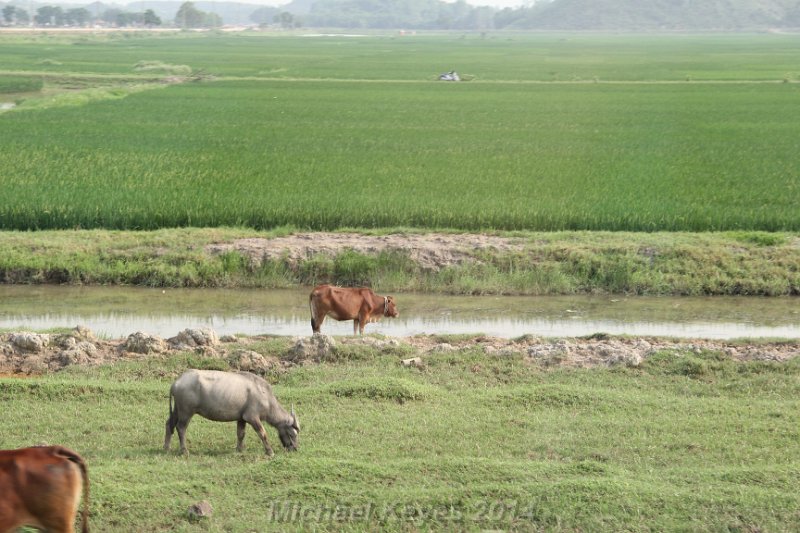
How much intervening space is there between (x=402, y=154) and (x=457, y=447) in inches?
764

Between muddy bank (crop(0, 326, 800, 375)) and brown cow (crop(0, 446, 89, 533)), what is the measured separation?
464 centimetres

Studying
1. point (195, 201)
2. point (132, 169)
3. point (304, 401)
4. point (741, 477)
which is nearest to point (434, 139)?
point (132, 169)

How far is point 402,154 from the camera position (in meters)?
26.9

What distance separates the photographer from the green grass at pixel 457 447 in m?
6.53

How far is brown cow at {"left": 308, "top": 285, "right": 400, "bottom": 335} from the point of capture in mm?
11898

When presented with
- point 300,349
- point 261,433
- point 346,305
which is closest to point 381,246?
point 346,305

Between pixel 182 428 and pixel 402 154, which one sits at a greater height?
pixel 182 428

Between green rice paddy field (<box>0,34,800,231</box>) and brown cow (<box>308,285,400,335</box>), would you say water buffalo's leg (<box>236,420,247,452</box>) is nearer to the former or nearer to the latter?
brown cow (<box>308,285,400,335</box>)

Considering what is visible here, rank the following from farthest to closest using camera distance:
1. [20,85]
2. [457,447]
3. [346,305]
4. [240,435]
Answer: [20,85] < [346,305] < [457,447] < [240,435]

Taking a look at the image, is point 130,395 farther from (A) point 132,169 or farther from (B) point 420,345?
(A) point 132,169

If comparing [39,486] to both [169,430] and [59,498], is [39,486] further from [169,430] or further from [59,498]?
[169,430]

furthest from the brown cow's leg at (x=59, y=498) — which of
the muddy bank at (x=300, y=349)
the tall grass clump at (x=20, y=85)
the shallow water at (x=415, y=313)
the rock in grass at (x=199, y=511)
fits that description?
the tall grass clump at (x=20, y=85)

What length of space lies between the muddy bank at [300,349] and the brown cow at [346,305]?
576 mm

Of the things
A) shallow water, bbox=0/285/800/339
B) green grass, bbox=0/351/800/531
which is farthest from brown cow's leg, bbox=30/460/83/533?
shallow water, bbox=0/285/800/339
